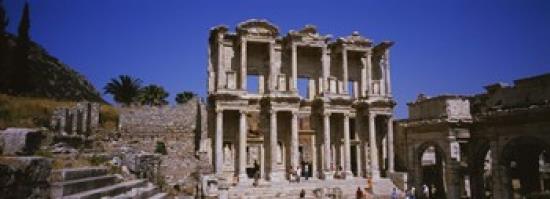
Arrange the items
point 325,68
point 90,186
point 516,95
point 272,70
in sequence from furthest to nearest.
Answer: point 325,68 < point 272,70 < point 516,95 < point 90,186

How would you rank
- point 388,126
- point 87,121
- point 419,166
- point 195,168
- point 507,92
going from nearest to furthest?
point 195,168 → point 507,92 → point 87,121 → point 419,166 → point 388,126

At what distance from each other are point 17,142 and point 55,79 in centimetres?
4917

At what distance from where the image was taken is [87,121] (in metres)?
26.6

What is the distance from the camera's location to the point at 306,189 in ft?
82.2

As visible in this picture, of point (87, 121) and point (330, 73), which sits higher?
point (330, 73)

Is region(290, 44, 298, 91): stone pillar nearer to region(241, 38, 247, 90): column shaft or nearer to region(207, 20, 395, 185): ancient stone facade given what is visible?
region(207, 20, 395, 185): ancient stone facade

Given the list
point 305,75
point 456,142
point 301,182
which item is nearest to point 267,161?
point 301,182

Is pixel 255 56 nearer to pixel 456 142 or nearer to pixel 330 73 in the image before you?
pixel 330 73

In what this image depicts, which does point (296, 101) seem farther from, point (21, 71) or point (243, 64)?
point (21, 71)

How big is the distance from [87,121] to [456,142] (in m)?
20.9

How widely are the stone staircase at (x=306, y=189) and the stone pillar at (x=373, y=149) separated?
7.18 feet

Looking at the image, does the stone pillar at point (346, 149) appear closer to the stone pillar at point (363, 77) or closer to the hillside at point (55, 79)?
the stone pillar at point (363, 77)

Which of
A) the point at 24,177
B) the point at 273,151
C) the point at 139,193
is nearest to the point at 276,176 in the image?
the point at 273,151

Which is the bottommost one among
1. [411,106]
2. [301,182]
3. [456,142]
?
[301,182]
